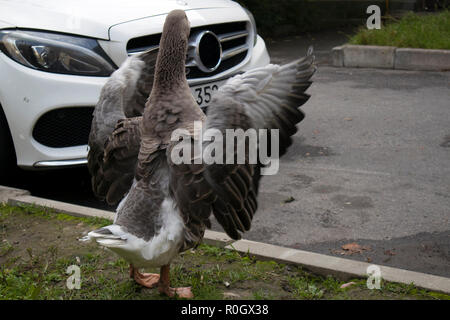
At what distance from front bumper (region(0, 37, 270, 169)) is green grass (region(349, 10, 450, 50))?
6202 mm

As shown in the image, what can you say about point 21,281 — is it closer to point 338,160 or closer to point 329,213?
point 329,213

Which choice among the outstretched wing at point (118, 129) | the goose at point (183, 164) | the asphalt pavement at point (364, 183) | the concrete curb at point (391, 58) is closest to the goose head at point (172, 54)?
the goose at point (183, 164)

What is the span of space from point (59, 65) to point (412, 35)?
654 centimetres

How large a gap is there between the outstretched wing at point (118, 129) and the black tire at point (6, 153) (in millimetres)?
1321

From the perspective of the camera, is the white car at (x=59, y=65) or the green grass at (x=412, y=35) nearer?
the white car at (x=59, y=65)

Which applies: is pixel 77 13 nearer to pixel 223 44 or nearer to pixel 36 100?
pixel 36 100

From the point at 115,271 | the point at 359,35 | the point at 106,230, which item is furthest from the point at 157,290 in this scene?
the point at 359,35

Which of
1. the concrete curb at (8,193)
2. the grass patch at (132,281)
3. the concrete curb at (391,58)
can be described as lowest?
the concrete curb at (391,58)

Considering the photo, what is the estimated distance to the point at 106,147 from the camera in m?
3.37

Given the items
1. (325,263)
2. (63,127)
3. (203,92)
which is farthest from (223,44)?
(325,263)

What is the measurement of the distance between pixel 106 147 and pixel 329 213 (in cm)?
188

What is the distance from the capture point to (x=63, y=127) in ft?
14.8

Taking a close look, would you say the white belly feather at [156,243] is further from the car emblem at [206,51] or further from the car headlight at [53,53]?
the car emblem at [206,51]

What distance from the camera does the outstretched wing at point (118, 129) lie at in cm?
332
